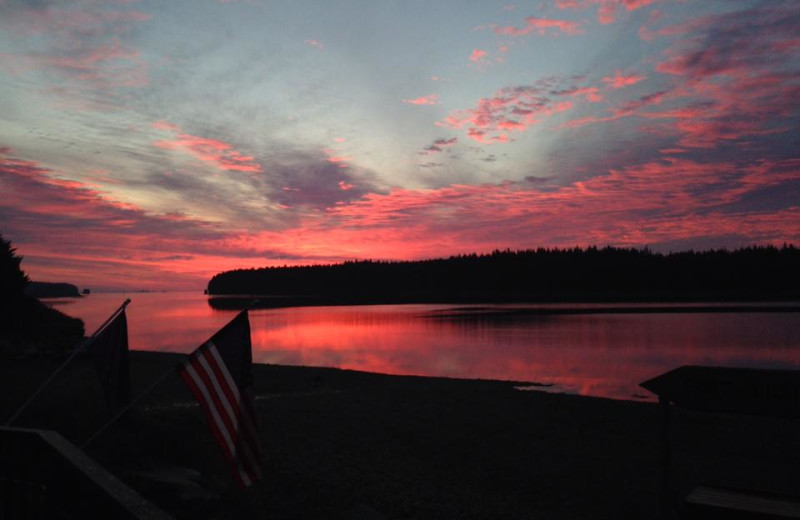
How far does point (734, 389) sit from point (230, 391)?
18.5 ft

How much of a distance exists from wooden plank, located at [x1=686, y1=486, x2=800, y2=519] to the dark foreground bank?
2.80m

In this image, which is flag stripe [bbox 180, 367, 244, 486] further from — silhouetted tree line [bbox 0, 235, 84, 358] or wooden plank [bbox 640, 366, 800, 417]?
silhouetted tree line [bbox 0, 235, 84, 358]

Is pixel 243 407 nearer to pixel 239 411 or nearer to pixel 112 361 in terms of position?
pixel 239 411

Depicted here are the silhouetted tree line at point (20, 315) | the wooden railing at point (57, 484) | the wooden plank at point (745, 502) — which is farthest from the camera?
the silhouetted tree line at point (20, 315)

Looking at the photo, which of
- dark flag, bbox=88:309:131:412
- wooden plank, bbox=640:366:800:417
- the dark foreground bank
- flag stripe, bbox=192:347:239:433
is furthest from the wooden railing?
wooden plank, bbox=640:366:800:417

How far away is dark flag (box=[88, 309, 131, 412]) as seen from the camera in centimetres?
809

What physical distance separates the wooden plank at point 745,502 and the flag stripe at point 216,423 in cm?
468

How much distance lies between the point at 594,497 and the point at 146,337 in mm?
51625

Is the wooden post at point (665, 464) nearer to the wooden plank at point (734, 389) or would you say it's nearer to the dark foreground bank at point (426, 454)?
the wooden plank at point (734, 389)

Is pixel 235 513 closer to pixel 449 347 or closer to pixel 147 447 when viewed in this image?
pixel 147 447

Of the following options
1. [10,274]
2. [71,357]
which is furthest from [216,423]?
[10,274]

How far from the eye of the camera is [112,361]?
27.1 ft

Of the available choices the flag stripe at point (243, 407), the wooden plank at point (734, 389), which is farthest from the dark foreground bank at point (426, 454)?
the wooden plank at point (734, 389)

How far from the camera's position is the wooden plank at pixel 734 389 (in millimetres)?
5996
